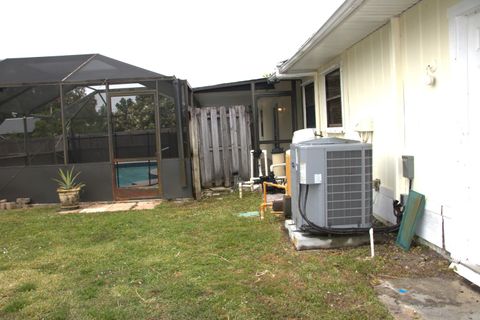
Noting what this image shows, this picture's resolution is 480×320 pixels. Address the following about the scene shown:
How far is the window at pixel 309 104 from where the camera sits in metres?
9.46

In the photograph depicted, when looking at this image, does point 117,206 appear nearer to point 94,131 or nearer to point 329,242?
point 94,131

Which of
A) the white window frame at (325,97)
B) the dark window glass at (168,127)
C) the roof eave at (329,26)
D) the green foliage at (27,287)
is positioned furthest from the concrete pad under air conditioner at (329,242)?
the dark window glass at (168,127)

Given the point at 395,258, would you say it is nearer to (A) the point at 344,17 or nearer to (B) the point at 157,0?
(A) the point at 344,17

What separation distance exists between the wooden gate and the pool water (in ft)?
3.91

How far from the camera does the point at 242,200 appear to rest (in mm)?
8188

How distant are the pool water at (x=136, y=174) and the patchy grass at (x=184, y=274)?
2.70m

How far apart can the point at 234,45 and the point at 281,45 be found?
417cm

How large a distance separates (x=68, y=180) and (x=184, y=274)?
5.39 meters

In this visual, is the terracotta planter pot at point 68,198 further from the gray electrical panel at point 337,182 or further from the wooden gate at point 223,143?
the gray electrical panel at point 337,182

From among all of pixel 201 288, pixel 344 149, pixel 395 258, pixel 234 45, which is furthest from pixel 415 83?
pixel 234 45

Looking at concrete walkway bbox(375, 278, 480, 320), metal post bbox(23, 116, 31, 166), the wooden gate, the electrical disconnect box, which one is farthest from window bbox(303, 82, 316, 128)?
concrete walkway bbox(375, 278, 480, 320)

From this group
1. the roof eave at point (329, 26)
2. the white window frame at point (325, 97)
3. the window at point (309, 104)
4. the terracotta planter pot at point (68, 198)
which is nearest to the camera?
the roof eave at point (329, 26)

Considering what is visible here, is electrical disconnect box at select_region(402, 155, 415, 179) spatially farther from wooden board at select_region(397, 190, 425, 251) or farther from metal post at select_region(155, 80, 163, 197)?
metal post at select_region(155, 80, 163, 197)

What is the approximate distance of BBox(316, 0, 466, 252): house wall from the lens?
373 centimetres
